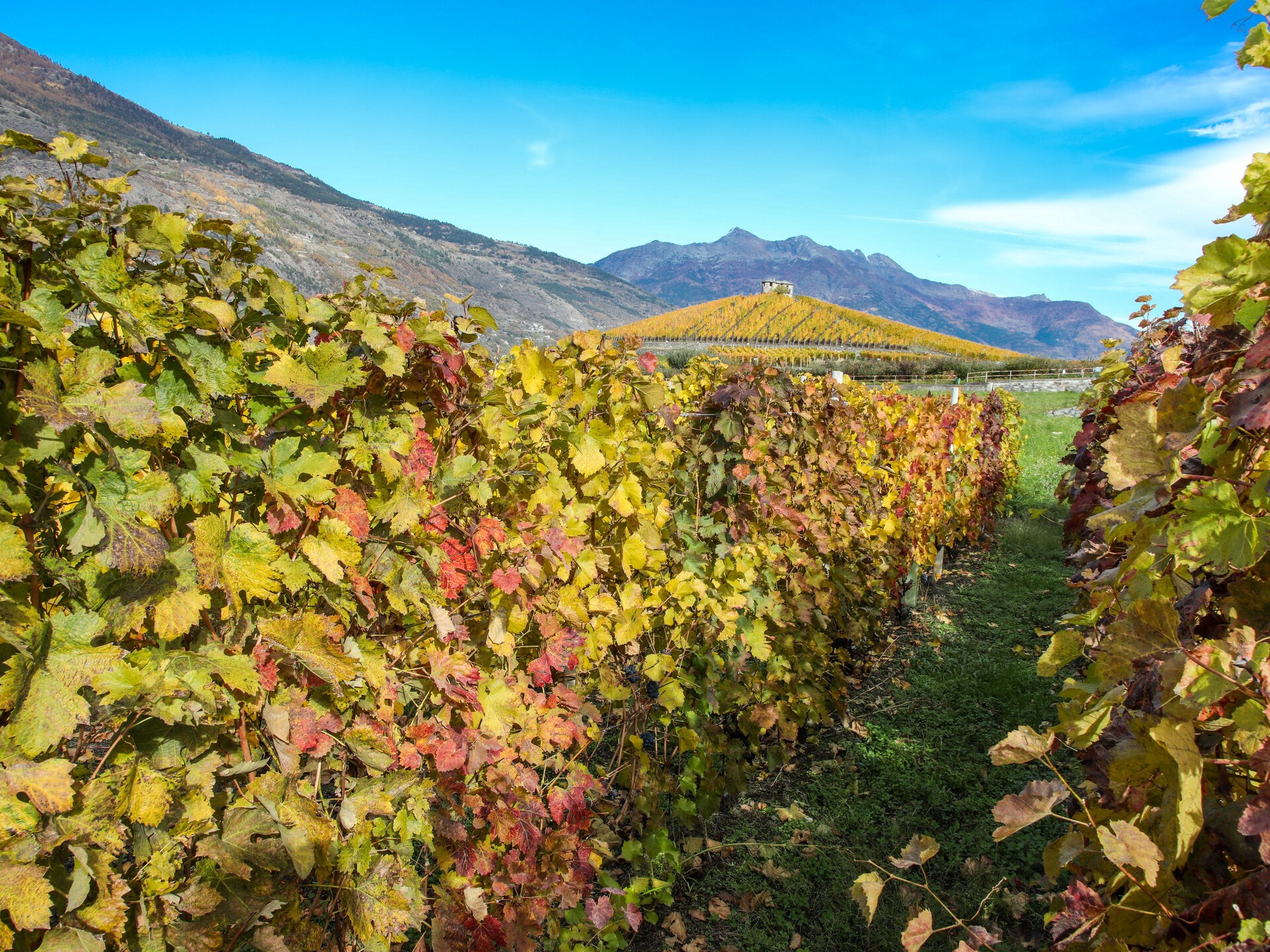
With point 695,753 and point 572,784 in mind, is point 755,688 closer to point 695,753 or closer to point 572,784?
point 695,753

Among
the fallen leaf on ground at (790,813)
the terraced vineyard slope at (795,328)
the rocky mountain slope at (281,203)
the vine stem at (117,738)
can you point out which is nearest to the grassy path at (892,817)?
the fallen leaf on ground at (790,813)

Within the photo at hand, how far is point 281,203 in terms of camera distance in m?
86.5

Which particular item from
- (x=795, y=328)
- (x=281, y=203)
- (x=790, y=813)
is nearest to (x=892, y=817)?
(x=790, y=813)

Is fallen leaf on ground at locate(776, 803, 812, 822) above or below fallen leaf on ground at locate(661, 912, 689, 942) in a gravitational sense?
above

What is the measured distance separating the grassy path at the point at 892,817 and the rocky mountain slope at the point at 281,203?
1601 inches

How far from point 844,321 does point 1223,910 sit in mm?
105879

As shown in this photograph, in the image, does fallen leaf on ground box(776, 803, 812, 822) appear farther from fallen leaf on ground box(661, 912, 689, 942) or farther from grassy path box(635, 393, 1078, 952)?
fallen leaf on ground box(661, 912, 689, 942)

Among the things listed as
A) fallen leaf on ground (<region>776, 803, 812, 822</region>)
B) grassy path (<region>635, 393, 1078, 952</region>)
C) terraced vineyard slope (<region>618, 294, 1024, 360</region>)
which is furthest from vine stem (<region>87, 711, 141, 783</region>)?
terraced vineyard slope (<region>618, 294, 1024, 360</region>)

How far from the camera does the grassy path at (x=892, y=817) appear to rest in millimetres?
2848

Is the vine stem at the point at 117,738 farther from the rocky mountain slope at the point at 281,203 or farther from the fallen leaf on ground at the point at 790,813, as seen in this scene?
the rocky mountain slope at the point at 281,203

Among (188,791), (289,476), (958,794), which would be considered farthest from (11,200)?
(958,794)

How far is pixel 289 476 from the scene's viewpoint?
1.35 meters

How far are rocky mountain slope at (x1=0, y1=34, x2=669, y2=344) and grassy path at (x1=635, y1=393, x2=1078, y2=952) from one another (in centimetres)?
4067

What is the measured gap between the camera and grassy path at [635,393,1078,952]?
2.85m
